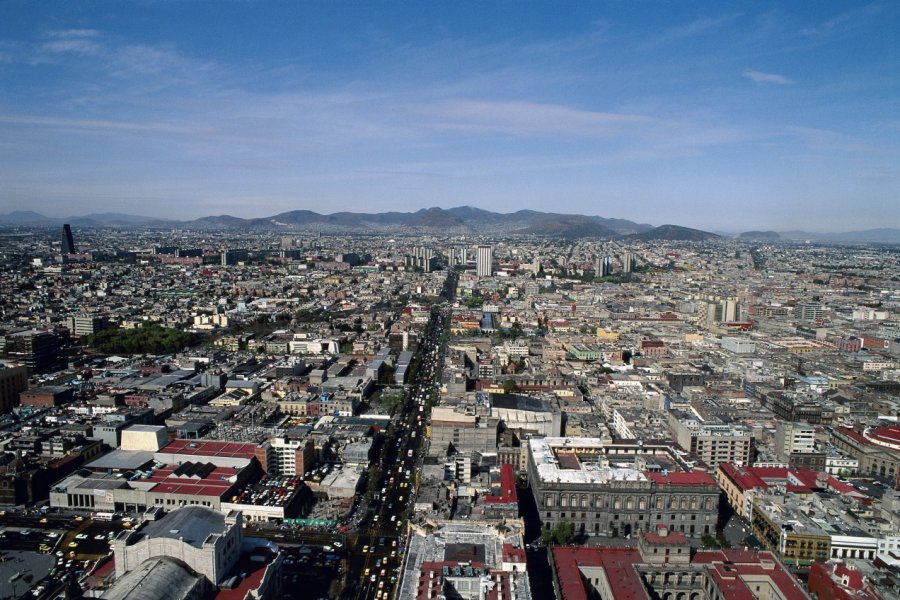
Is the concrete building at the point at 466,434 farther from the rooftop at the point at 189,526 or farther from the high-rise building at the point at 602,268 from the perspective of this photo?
the high-rise building at the point at 602,268

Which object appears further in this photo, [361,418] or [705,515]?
[361,418]

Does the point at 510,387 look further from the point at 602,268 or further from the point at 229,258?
the point at 229,258

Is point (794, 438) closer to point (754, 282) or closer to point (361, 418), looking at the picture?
point (361, 418)

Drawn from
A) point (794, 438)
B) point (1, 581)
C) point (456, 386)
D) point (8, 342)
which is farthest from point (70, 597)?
point (8, 342)

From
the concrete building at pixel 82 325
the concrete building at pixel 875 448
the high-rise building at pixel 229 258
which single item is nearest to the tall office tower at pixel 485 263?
the high-rise building at pixel 229 258

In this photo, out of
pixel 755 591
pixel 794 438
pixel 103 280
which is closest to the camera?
pixel 755 591

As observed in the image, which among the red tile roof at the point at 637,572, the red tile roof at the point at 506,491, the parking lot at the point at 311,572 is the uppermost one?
the red tile roof at the point at 506,491

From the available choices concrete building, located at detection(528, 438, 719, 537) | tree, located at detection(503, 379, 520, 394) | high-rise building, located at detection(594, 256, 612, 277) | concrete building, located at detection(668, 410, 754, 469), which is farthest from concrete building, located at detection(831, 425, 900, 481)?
high-rise building, located at detection(594, 256, 612, 277)

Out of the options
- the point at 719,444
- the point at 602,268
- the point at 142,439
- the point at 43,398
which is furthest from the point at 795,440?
the point at 602,268
